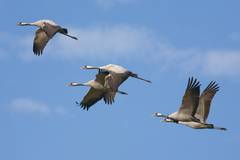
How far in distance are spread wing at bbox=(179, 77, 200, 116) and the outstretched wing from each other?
624cm

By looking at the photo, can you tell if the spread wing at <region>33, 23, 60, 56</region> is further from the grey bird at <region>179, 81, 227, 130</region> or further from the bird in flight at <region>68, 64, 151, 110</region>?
the grey bird at <region>179, 81, 227, 130</region>

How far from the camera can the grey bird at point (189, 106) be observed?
30734mm

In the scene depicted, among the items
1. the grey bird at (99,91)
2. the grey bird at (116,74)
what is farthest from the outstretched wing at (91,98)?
the grey bird at (116,74)

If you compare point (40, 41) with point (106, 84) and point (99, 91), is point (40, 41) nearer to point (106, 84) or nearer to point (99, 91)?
point (99, 91)

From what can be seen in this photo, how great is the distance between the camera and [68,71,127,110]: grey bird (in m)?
34.7

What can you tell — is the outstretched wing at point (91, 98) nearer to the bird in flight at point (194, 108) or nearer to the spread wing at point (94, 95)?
the spread wing at point (94, 95)

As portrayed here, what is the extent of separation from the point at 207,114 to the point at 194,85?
134 inches

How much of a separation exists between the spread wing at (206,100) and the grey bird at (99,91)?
10.2 ft

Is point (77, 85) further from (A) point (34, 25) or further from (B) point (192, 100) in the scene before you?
(B) point (192, 100)

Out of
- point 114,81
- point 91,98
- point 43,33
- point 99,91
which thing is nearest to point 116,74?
point 114,81

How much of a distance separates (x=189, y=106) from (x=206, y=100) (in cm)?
321

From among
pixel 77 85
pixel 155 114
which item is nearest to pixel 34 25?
pixel 77 85

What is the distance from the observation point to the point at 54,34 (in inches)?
1448

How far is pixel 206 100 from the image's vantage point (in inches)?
1350
